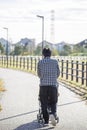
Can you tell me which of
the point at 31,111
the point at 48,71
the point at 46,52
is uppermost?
the point at 46,52

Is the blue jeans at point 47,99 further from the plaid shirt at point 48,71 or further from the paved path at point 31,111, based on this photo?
the paved path at point 31,111

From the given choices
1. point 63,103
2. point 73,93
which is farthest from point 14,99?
point 73,93

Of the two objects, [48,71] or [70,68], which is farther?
[70,68]

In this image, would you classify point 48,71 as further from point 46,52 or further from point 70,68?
point 70,68

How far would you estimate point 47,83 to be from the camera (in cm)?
1204

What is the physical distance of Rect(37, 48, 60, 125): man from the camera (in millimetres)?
12055

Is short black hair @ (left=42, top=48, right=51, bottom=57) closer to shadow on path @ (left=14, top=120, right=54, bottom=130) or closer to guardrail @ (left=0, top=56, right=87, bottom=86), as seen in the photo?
shadow on path @ (left=14, top=120, right=54, bottom=130)

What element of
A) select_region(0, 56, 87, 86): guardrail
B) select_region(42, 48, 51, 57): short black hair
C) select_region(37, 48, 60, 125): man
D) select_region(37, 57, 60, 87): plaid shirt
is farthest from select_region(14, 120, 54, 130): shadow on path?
select_region(0, 56, 87, 86): guardrail

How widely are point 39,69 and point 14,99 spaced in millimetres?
6156

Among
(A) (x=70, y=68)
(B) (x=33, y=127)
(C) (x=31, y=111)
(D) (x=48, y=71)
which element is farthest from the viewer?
(A) (x=70, y=68)

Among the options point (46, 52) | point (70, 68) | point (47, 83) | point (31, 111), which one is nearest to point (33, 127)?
point (47, 83)

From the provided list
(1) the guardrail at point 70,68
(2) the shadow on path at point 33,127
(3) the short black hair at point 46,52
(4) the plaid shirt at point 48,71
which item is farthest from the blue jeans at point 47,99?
(1) the guardrail at point 70,68

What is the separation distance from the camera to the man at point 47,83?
39.5 feet

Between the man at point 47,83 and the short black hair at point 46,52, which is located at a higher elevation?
the short black hair at point 46,52
